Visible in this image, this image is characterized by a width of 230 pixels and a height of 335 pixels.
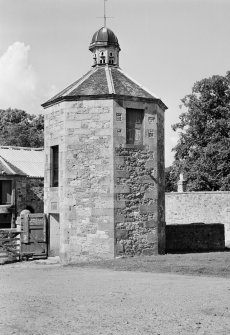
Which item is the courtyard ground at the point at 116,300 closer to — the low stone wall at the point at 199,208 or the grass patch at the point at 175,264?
the grass patch at the point at 175,264

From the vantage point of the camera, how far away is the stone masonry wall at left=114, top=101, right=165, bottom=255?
19.8 meters

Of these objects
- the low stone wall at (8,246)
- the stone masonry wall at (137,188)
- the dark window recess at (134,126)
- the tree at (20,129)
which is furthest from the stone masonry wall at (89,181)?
the tree at (20,129)

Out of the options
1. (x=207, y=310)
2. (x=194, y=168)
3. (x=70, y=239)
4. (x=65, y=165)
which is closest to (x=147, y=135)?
(x=65, y=165)

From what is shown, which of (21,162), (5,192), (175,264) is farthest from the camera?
(21,162)

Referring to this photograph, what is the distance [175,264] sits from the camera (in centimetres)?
1705

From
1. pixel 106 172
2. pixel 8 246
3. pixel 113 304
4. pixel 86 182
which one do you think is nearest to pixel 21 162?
pixel 8 246

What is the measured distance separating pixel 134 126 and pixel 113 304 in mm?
10750

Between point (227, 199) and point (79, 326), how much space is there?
24.0 meters

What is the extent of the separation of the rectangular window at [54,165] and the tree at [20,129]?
35.8 meters

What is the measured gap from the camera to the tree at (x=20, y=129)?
188ft

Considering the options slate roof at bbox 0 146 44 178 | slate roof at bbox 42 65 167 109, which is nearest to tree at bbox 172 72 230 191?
slate roof at bbox 0 146 44 178

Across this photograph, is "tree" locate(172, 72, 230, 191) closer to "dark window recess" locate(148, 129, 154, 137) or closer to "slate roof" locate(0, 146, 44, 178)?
"slate roof" locate(0, 146, 44, 178)

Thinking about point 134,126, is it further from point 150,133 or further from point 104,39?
point 104,39

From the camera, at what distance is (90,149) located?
20.0 metres
